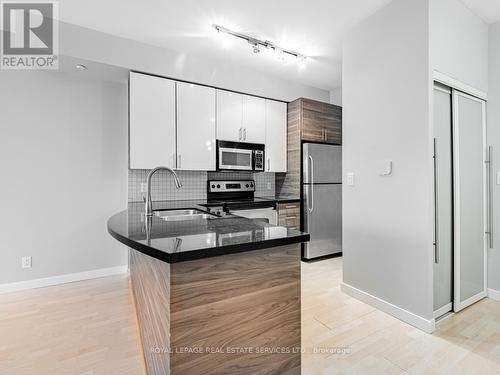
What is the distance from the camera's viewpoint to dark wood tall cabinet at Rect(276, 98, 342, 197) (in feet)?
12.6

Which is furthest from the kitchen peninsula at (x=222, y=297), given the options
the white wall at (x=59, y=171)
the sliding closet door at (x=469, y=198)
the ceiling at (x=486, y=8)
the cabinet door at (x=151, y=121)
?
the ceiling at (x=486, y=8)

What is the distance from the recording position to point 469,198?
8.04 feet

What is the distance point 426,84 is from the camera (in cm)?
202

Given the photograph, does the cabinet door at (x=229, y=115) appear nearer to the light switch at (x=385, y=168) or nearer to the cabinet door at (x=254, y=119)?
Result: the cabinet door at (x=254, y=119)

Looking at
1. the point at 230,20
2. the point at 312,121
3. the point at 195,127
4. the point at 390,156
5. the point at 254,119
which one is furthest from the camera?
the point at 312,121

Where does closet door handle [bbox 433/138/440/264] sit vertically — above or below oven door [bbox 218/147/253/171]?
below

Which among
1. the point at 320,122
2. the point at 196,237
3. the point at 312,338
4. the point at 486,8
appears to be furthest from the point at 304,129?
the point at 196,237

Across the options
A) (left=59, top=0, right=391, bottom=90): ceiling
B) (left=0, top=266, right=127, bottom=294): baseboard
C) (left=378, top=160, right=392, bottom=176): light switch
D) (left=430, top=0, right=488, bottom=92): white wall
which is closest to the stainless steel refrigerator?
(left=59, top=0, right=391, bottom=90): ceiling

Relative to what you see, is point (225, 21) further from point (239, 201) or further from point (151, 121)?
point (239, 201)

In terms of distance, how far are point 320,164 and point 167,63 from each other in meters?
2.41

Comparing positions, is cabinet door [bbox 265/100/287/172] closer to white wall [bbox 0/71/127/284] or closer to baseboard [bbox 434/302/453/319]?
white wall [bbox 0/71/127/284]

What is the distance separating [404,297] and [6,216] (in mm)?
3941

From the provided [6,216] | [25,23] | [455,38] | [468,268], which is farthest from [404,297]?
[25,23]

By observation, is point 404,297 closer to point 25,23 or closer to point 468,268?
point 468,268
